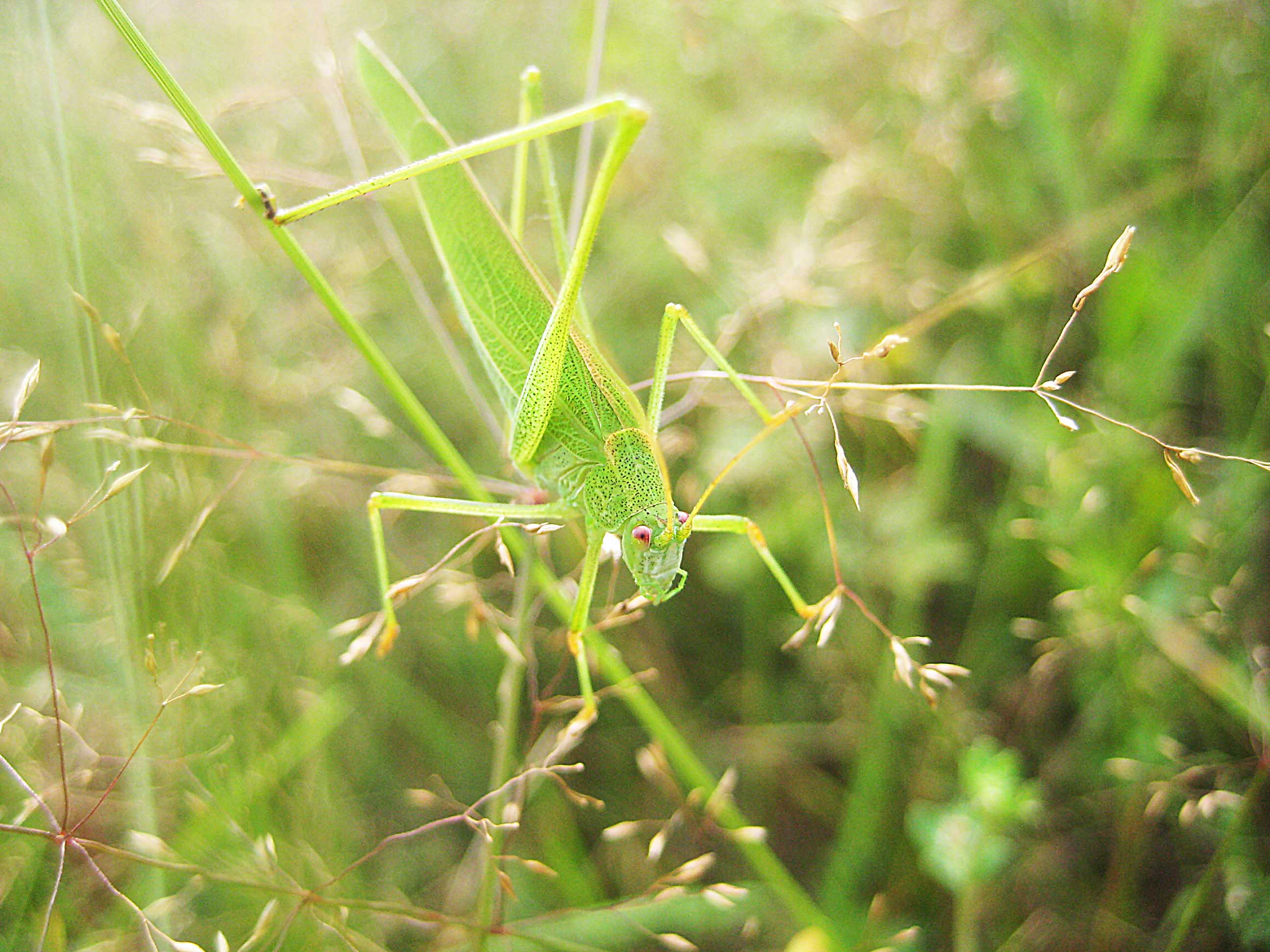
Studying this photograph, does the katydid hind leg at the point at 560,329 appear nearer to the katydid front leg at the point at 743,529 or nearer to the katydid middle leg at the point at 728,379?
the katydid middle leg at the point at 728,379

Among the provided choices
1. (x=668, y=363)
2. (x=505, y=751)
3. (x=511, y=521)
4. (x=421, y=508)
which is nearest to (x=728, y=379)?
(x=668, y=363)

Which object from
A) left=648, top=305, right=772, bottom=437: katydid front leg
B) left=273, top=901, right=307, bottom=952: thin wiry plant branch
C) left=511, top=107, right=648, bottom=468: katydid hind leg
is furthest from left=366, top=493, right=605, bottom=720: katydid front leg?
left=273, top=901, right=307, bottom=952: thin wiry plant branch

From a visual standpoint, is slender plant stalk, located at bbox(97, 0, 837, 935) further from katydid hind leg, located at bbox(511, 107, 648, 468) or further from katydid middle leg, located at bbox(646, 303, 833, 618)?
katydid middle leg, located at bbox(646, 303, 833, 618)

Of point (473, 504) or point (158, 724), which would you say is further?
point (158, 724)

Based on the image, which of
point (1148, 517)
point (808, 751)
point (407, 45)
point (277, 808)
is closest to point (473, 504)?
point (277, 808)

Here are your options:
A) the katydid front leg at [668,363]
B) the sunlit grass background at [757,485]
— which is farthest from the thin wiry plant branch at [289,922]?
the katydid front leg at [668,363]

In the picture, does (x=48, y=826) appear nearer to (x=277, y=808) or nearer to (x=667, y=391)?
(x=277, y=808)
